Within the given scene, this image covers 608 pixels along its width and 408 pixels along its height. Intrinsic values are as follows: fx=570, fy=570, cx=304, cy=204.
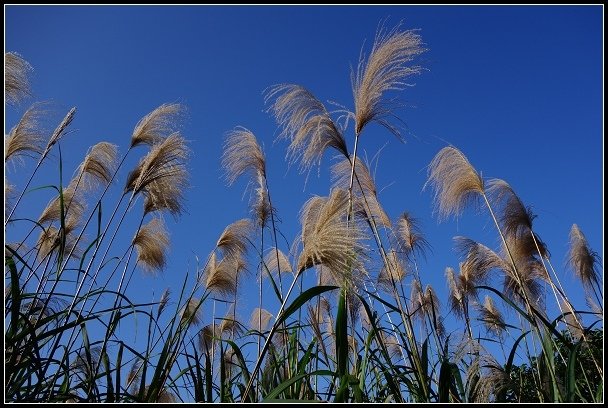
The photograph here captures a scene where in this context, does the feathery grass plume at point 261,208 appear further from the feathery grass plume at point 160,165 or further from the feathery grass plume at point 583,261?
the feathery grass plume at point 583,261

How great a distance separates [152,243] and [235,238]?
0.71 metres

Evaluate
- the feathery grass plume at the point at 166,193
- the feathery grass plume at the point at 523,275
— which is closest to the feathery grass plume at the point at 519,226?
the feathery grass plume at the point at 523,275

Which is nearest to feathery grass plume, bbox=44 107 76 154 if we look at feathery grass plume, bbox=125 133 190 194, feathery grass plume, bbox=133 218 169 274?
feathery grass plume, bbox=125 133 190 194

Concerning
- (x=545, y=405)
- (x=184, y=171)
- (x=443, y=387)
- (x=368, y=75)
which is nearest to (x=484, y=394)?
(x=443, y=387)

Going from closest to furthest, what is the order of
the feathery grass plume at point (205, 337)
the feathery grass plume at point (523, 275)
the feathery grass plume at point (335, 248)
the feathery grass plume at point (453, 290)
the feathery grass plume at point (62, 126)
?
the feathery grass plume at point (335, 248), the feathery grass plume at point (62, 126), the feathery grass plume at point (523, 275), the feathery grass plume at point (205, 337), the feathery grass plume at point (453, 290)

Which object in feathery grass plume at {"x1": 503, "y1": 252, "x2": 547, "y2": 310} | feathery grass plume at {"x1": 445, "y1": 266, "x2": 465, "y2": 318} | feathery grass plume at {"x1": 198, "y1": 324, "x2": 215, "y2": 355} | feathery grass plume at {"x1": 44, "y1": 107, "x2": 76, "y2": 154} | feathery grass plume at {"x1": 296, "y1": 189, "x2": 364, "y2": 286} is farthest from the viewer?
feathery grass plume at {"x1": 445, "y1": 266, "x2": 465, "y2": 318}

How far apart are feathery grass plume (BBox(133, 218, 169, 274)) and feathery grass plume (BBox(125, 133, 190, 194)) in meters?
1.22

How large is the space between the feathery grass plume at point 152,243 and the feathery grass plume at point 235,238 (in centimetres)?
48

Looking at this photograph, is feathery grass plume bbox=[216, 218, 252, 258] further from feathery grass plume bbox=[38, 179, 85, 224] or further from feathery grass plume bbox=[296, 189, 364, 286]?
feathery grass plume bbox=[296, 189, 364, 286]

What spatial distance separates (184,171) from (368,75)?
1.33 m

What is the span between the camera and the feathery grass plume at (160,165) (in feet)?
11.2

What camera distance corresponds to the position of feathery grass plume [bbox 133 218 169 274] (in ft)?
15.9

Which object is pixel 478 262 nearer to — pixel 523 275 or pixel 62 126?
pixel 523 275

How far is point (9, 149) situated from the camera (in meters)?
3.81
